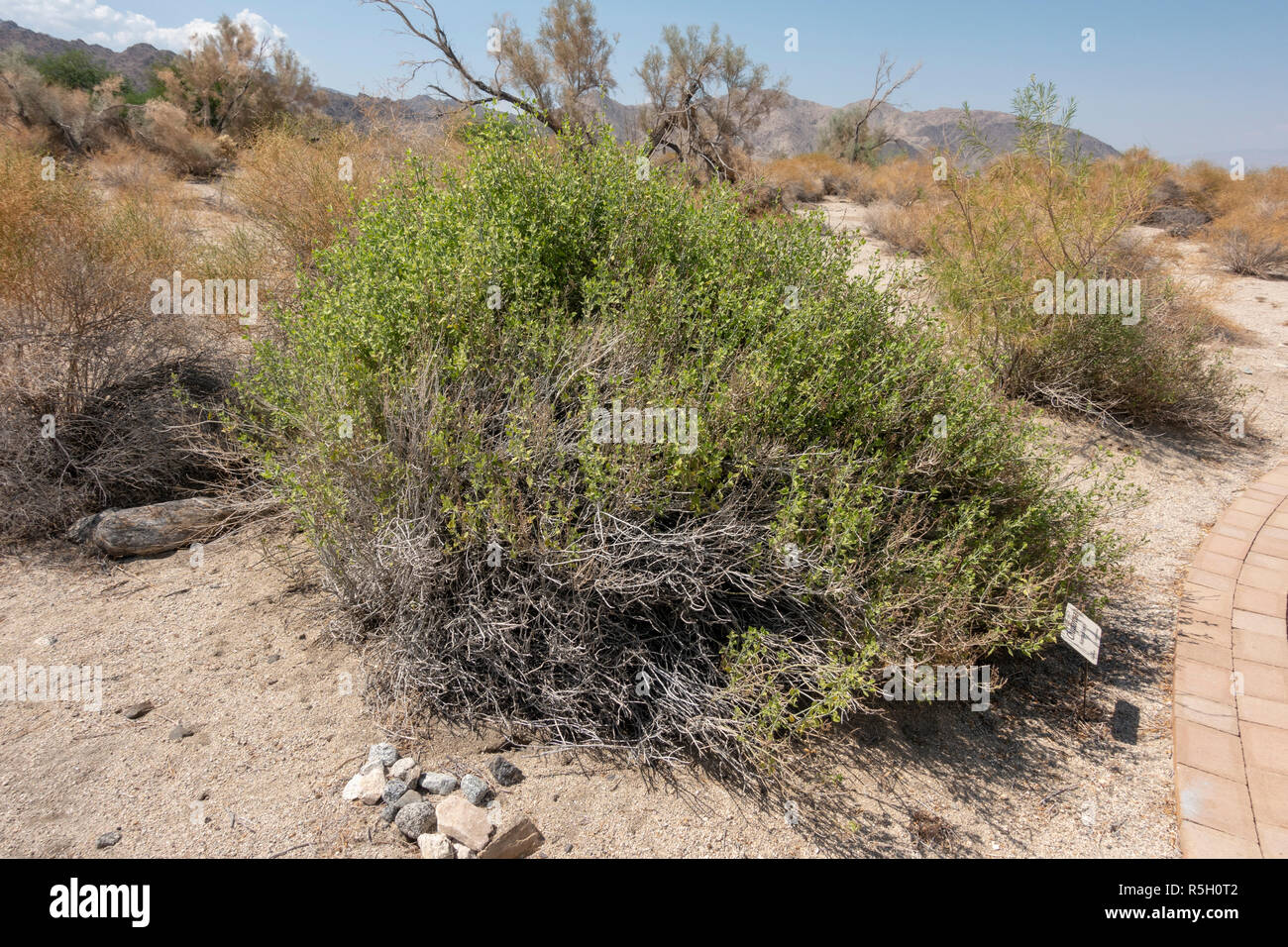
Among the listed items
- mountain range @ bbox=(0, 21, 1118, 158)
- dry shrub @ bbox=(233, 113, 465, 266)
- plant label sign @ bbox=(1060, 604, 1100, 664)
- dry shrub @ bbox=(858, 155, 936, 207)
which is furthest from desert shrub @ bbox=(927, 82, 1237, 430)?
dry shrub @ bbox=(858, 155, 936, 207)

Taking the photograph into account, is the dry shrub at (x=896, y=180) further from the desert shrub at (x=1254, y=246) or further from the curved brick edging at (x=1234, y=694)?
the curved brick edging at (x=1234, y=694)

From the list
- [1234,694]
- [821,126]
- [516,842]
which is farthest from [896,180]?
[516,842]

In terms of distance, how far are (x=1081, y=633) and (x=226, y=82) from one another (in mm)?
23764

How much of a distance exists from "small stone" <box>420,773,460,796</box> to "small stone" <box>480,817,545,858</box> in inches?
13.9

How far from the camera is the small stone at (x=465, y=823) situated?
7.52ft

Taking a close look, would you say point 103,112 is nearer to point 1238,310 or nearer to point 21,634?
point 21,634

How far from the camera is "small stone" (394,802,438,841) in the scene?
2340 mm

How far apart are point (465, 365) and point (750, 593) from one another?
5.65 ft

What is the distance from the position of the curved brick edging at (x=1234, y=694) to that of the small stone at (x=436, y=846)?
113 inches

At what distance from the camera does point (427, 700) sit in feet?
9.59

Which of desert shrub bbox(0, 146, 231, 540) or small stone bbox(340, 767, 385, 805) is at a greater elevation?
desert shrub bbox(0, 146, 231, 540)

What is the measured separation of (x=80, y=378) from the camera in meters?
4.46

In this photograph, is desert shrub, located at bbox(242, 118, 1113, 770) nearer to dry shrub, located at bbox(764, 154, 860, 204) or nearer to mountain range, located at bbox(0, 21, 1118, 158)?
mountain range, located at bbox(0, 21, 1118, 158)

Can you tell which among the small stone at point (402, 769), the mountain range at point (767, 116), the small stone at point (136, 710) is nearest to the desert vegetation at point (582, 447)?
the small stone at point (402, 769)
